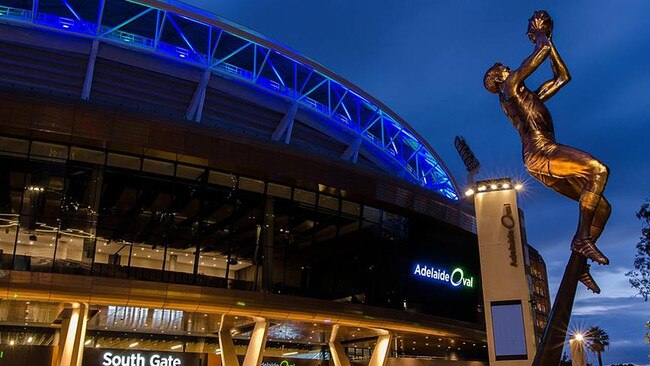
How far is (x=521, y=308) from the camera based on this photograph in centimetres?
1203

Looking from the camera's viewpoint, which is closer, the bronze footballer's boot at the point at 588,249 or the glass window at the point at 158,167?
the bronze footballer's boot at the point at 588,249

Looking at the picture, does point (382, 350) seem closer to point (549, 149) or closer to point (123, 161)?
point (123, 161)

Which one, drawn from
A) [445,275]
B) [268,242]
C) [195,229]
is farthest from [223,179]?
[445,275]

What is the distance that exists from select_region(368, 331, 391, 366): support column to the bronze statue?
1080 inches

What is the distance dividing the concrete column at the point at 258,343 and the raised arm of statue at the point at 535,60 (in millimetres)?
22926

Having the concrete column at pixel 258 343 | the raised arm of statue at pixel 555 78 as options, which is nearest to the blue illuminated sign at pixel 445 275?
the concrete column at pixel 258 343

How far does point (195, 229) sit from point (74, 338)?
21.5 ft

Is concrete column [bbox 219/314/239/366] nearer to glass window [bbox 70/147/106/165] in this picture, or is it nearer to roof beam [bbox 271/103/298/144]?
glass window [bbox 70/147/106/165]

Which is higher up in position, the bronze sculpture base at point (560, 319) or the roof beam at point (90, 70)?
the roof beam at point (90, 70)

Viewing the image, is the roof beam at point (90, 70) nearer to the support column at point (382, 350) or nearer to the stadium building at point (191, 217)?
the stadium building at point (191, 217)

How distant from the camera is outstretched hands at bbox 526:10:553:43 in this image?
29.3 ft

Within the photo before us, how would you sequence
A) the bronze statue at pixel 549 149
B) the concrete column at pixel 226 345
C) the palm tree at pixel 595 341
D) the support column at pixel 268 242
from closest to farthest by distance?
the bronze statue at pixel 549 149, the support column at pixel 268 242, the concrete column at pixel 226 345, the palm tree at pixel 595 341

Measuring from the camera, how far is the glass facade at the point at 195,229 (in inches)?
973

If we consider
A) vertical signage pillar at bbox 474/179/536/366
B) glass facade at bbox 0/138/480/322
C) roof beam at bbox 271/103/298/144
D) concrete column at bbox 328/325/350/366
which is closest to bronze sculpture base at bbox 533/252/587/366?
vertical signage pillar at bbox 474/179/536/366
